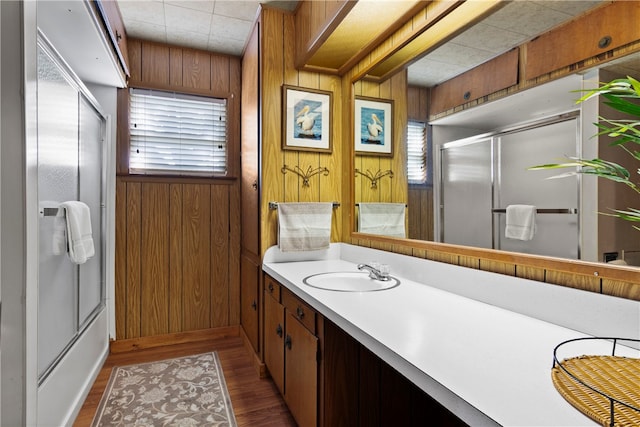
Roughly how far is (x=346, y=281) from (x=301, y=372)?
490mm

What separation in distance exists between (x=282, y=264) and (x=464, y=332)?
135 centimetres

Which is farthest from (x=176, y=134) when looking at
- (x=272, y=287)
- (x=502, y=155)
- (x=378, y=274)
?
(x=502, y=155)

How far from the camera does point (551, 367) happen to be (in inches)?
28.5

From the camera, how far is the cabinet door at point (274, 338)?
A: 71.5 inches

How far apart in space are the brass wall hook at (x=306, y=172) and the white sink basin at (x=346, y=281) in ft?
2.37

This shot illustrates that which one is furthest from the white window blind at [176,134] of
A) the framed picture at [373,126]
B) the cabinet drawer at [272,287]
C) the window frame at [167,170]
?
the framed picture at [373,126]

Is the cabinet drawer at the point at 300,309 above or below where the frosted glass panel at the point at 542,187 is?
below

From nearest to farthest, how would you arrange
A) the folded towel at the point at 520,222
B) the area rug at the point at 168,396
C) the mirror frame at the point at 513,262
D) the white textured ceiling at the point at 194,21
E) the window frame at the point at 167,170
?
the mirror frame at the point at 513,262 → the folded towel at the point at 520,222 → the area rug at the point at 168,396 → the white textured ceiling at the point at 194,21 → the window frame at the point at 167,170

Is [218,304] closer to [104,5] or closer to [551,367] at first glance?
[104,5]

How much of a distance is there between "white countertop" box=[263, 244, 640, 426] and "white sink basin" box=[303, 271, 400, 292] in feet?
0.71

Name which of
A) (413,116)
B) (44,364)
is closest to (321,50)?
(413,116)

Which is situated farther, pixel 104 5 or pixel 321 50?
pixel 321 50

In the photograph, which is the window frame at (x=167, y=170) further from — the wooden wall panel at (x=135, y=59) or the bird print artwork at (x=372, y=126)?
the bird print artwork at (x=372, y=126)

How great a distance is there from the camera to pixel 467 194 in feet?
4.56
